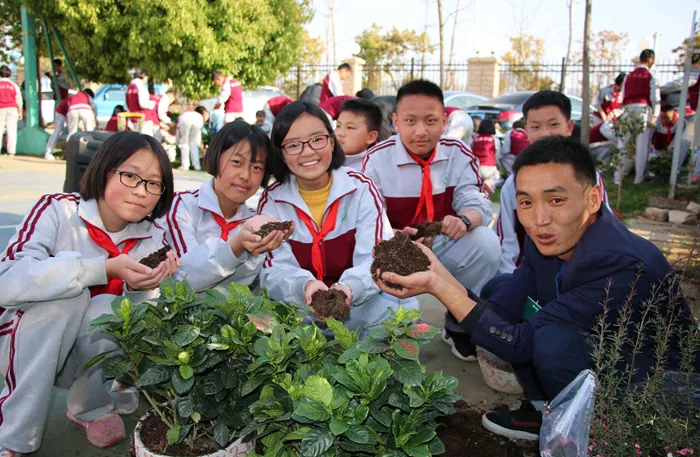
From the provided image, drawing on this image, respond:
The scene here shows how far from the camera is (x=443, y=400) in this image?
1.62 m

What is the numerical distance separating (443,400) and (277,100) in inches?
278

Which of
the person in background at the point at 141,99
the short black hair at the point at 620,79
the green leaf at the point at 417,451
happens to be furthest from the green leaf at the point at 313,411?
the short black hair at the point at 620,79

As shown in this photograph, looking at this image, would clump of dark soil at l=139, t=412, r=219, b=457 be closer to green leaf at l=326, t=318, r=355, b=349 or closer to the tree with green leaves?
green leaf at l=326, t=318, r=355, b=349

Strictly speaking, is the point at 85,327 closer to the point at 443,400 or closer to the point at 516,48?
the point at 443,400

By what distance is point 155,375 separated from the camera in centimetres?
180

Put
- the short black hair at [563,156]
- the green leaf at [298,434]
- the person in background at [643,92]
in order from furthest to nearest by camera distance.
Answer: the person in background at [643,92] → the short black hair at [563,156] → the green leaf at [298,434]

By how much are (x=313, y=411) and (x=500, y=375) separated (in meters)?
1.72

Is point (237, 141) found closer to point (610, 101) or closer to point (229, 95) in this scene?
point (229, 95)

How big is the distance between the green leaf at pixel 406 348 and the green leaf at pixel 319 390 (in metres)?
0.23

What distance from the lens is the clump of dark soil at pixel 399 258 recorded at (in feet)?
7.82

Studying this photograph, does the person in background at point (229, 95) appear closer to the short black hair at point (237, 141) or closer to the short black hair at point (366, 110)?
the short black hair at point (366, 110)

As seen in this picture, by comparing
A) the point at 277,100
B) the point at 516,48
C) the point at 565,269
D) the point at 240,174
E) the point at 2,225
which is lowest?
the point at 2,225

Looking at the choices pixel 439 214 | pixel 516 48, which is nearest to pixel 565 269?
pixel 439 214

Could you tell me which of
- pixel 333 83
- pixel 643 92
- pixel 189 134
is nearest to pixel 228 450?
pixel 333 83
